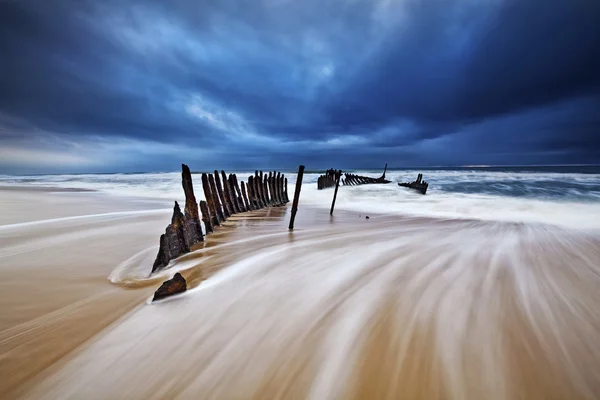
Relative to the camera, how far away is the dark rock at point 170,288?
2645 mm

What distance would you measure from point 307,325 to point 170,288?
1.42 m

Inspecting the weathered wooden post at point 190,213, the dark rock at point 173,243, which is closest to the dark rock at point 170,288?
the dark rock at point 173,243

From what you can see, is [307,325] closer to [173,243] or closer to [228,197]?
[173,243]

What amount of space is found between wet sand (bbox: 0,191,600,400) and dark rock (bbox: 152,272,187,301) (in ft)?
0.39

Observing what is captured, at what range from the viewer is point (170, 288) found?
2721 millimetres

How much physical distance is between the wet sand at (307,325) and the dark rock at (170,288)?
12 cm

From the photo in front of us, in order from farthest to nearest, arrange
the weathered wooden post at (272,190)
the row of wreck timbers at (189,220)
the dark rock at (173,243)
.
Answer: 1. the weathered wooden post at (272,190)
2. the row of wreck timbers at (189,220)
3. the dark rock at (173,243)

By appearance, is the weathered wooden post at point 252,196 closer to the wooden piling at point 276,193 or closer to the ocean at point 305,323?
the wooden piling at point 276,193

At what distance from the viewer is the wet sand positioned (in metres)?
1.62

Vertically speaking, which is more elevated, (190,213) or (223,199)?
(190,213)

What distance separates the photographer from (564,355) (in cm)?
184

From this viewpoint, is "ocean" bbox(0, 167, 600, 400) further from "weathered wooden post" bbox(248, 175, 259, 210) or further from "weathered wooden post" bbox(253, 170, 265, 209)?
"weathered wooden post" bbox(253, 170, 265, 209)

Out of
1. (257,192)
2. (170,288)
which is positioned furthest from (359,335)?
(257,192)

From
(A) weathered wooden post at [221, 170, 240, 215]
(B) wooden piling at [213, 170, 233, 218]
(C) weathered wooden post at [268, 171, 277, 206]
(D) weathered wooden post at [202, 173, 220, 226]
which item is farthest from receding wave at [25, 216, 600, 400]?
(C) weathered wooden post at [268, 171, 277, 206]
